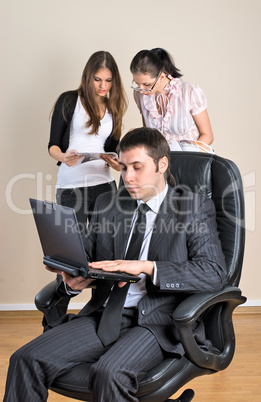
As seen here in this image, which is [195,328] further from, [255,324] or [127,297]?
[255,324]

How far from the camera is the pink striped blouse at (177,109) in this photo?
2949 millimetres


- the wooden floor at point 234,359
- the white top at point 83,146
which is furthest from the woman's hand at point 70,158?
the wooden floor at point 234,359

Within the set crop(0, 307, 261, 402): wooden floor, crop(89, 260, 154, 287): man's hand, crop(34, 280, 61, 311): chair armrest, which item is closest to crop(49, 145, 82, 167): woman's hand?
crop(34, 280, 61, 311): chair armrest

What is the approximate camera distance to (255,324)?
3.93m

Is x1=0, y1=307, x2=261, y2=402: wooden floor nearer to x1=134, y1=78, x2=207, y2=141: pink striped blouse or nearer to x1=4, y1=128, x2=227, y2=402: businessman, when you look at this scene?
x1=4, y1=128, x2=227, y2=402: businessman

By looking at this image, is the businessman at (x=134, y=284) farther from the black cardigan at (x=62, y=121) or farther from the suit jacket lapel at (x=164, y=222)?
the black cardigan at (x=62, y=121)

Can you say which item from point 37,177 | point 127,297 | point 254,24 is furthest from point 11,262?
point 254,24

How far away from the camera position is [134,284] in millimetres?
2156

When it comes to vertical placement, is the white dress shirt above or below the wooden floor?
above

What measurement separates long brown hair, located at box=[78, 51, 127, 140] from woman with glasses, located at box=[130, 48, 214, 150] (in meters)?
0.18

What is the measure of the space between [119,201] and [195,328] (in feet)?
1.92

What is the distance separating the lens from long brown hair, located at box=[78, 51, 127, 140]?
305 cm

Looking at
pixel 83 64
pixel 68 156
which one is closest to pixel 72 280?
pixel 68 156

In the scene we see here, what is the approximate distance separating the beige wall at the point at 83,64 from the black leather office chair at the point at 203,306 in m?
1.69
